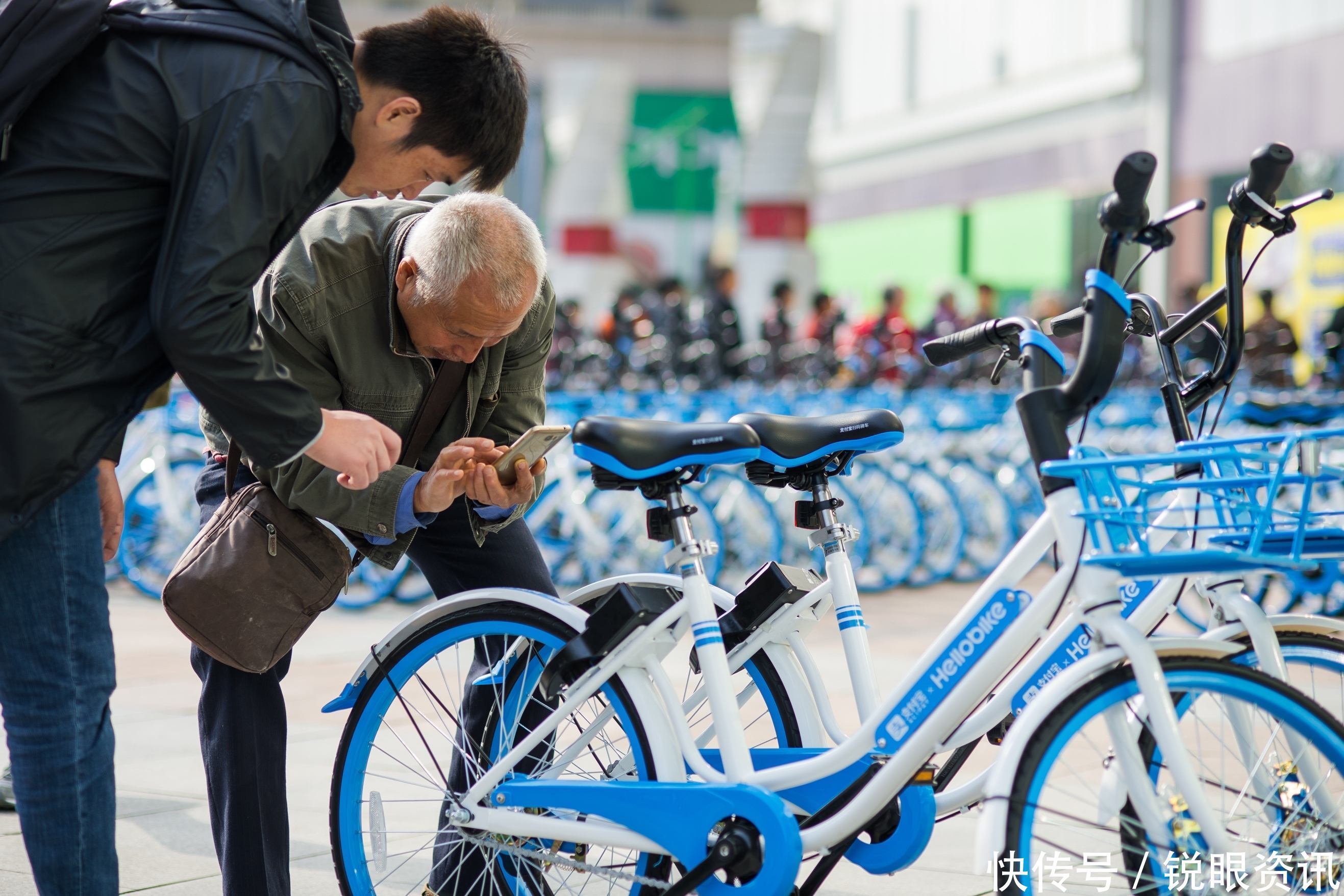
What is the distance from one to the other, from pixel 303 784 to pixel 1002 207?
2624 centimetres

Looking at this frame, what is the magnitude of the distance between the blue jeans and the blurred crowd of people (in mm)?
9338

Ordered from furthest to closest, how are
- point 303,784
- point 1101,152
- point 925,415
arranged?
point 1101,152 → point 925,415 → point 303,784

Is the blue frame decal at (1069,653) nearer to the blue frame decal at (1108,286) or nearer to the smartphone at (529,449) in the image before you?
the blue frame decal at (1108,286)

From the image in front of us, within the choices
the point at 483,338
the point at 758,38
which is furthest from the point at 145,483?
the point at 758,38

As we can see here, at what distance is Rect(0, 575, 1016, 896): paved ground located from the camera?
357cm

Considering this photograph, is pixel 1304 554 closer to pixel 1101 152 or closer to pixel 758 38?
pixel 758 38

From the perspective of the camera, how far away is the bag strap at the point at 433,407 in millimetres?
2965

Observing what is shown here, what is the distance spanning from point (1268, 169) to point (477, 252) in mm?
1321

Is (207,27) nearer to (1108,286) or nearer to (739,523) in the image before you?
(1108,286)

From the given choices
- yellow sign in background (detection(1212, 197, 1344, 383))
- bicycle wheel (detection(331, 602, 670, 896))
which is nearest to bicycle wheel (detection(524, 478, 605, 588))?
bicycle wheel (detection(331, 602, 670, 896))

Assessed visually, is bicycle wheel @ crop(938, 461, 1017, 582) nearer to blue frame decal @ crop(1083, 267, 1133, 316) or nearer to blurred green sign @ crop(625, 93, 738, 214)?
blue frame decal @ crop(1083, 267, 1133, 316)

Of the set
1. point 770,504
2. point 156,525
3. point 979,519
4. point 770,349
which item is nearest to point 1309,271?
point 770,349

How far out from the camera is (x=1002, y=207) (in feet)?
95.3

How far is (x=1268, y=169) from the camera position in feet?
8.29
